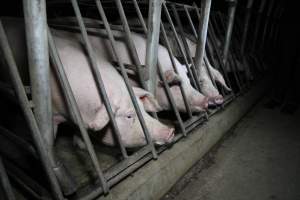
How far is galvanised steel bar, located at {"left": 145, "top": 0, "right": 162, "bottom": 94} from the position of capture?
2.36 metres

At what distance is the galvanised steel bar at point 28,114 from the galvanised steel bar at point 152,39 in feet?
3.84

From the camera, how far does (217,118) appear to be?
11.2 ft

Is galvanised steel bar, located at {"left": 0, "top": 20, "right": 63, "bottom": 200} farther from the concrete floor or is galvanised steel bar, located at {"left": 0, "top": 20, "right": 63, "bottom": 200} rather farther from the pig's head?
the concrete floor

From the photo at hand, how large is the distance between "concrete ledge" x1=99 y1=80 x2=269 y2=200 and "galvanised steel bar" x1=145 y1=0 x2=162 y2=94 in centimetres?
61

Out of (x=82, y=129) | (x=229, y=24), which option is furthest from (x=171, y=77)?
(x=229, y=24)

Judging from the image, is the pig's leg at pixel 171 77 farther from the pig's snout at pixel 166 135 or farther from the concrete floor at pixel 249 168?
the concrete floor at pixel 249 168

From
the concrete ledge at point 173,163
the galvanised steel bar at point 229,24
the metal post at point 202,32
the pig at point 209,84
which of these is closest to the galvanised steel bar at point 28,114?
the concrete ledge at point 173,163

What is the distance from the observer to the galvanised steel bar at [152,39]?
92.7 inches

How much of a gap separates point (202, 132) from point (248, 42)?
3742 mm

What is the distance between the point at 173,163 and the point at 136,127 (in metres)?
0.53

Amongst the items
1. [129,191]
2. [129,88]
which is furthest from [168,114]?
[129,191]

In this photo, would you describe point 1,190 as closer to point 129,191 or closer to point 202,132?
point 129,191

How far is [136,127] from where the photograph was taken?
2162 mm

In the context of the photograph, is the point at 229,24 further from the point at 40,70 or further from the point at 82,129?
the point at 40,70
